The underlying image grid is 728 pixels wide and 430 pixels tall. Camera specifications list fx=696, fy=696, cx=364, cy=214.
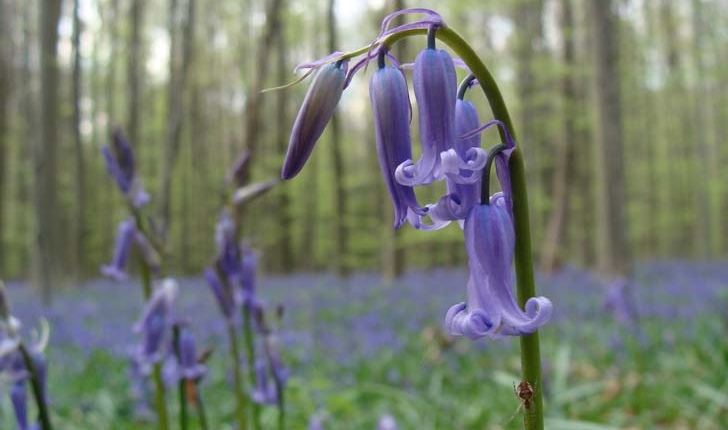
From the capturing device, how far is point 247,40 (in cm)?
2488

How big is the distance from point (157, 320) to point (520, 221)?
3.66 feet

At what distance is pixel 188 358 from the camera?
1.77 meters

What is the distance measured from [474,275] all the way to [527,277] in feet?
0.22

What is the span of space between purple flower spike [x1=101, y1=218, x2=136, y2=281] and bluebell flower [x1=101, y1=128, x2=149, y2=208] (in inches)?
7.0

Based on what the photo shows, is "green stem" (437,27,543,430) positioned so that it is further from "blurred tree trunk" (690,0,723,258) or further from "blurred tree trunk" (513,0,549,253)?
"blurred tree trunk" (690,0,723,258)

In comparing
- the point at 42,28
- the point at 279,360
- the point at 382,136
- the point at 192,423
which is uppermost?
the point at 42,28

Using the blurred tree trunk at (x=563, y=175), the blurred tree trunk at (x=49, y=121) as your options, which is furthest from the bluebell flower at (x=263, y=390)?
the blurred tree trunk at (x=563, y=175)

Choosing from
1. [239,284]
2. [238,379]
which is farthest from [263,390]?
[239,284]

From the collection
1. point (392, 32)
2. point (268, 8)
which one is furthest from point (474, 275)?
point (268, 8)

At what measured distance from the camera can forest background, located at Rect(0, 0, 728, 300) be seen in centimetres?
1012

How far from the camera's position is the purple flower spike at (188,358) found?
172 centimetres

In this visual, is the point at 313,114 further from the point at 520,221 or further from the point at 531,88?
the point at 531,88

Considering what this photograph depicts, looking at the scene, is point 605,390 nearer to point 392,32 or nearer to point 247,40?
point 392,32

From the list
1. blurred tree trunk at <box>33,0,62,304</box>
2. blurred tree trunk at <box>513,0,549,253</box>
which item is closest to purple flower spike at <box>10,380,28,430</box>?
blurred tree trunk at <box>33,0,62,304</box>
